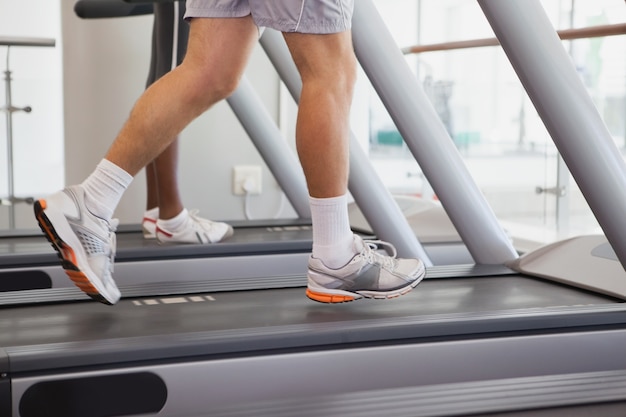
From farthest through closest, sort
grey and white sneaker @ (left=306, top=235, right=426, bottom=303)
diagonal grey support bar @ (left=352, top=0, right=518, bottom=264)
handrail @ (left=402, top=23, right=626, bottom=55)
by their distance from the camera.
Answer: handrail @ (left=402, top=23, right=626, bottom=55)
diagonal grey support bar @ (left=352, top=0, right=518, bottom=264)
grey and white sneaker @ (left=306, top=235, right=426, bottom=303)

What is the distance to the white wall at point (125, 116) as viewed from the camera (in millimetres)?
4078

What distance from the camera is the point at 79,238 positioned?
5.56 feet

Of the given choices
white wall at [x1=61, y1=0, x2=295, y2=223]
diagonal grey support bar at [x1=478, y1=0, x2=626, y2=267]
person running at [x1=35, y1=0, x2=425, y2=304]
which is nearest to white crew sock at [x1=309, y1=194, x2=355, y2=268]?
person running at [x1=35, y1=0, x2=425, y2=304]

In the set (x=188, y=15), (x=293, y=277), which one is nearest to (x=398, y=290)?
(x=293, y=277)

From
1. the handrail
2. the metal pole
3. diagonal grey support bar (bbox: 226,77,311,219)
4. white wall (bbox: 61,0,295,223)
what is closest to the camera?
the handrail

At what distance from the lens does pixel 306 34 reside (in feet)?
5.48

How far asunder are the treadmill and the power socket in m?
2.45

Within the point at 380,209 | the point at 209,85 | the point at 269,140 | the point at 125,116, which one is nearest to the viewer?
the point at 209,85

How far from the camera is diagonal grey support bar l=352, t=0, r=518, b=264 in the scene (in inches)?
93.9

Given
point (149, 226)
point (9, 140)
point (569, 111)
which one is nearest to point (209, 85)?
point (569, 111)

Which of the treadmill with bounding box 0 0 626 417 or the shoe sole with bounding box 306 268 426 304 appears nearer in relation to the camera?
the treadmill with bounding box 0 0 626 417

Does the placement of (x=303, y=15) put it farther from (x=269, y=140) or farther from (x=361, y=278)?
(x=269, y=140)

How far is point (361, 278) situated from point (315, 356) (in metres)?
0.27

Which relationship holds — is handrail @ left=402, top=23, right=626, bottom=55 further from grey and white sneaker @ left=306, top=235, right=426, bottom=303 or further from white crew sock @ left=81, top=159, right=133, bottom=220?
white crew sock @ left=81, top=159, right=133, bottom=220
